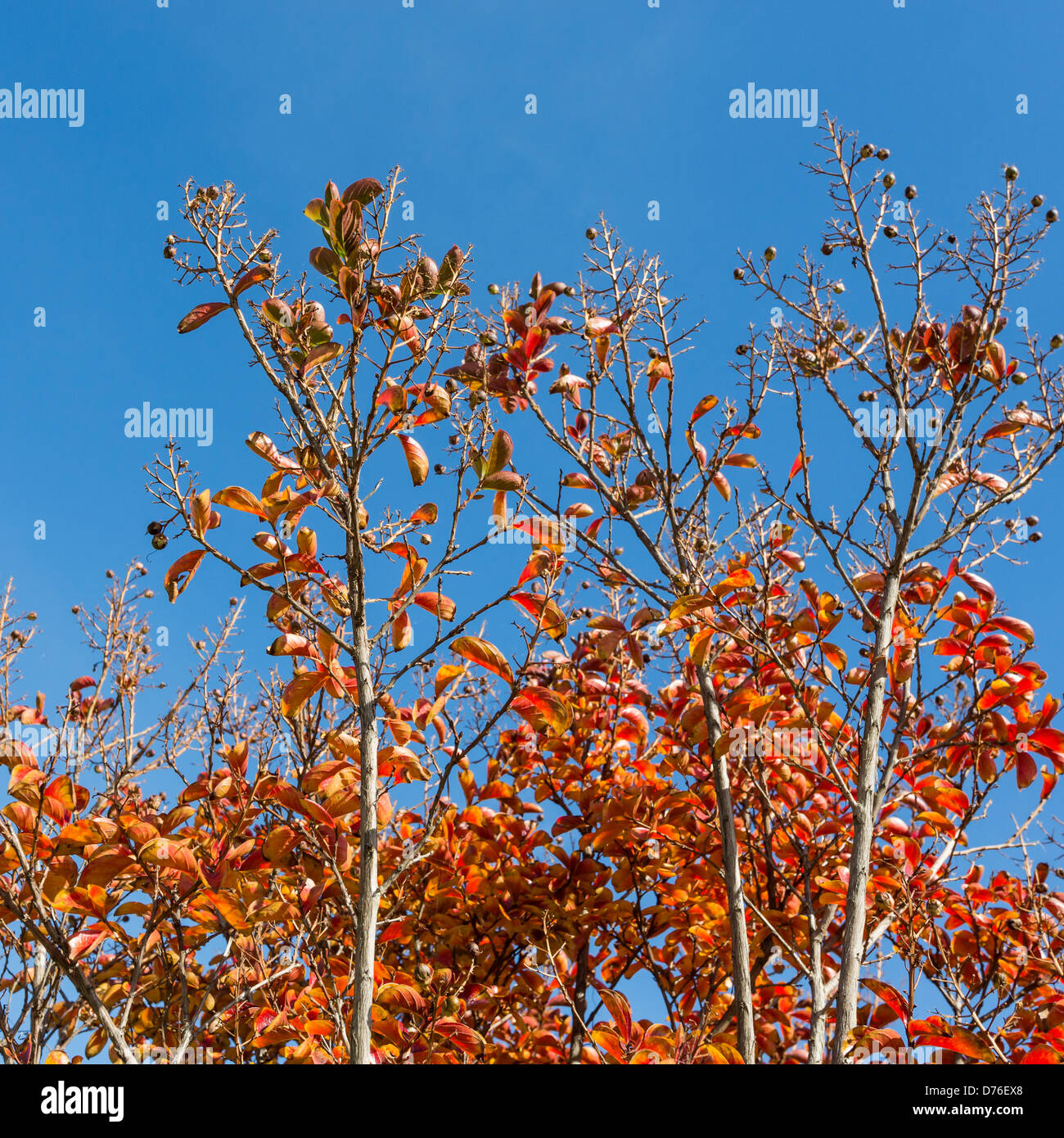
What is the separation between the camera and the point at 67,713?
3564mm

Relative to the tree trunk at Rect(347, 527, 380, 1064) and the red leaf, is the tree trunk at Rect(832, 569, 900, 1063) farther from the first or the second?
the red leaf

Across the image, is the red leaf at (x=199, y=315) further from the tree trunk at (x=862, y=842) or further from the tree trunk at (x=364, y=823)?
the tree trunk at (x=862, y=842)

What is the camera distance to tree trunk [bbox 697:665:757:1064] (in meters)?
2.49

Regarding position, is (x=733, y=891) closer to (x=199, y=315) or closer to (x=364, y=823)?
(x=364, y=823)

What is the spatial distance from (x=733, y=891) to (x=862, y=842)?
1.38 ft

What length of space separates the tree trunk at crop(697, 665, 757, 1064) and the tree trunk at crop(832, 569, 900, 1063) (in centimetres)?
24

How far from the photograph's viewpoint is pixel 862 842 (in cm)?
251

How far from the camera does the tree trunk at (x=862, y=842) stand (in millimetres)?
2398

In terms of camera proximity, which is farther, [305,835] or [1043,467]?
[1043,467]

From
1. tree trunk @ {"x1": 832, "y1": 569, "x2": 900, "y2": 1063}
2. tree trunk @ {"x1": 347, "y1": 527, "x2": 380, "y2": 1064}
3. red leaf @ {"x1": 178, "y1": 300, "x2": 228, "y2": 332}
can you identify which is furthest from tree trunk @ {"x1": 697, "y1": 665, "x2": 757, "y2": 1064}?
red leaf @ {"x1": 178, "y1": 300, "x2": 228, "y2": 332}

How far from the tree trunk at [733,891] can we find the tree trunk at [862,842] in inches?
9.6
